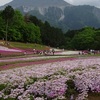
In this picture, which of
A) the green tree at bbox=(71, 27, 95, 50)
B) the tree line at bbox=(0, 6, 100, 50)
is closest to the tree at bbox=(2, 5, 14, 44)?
the tree line at bbox=(0, 6, 100, 50)

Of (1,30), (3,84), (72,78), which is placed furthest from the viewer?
(1,30)

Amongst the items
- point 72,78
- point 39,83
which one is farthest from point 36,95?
point 72,78

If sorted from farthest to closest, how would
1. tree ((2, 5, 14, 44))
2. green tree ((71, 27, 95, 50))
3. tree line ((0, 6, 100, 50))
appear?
green tree ((71, 27, 95, 50)) < tree line ((0, 6, 100, 50)) < tree ((2, 5, 14, 44))

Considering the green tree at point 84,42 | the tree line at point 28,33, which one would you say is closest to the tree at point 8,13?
the tree line at point 28,33

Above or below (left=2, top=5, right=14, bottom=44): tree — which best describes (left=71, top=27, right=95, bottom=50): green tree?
below

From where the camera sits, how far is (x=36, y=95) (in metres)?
12.8

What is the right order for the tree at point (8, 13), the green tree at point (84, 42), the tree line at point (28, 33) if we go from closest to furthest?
1. the tree at point (8, 13)
2. the tree line at point (28, 33)
3. the green tree at point (84, 42)

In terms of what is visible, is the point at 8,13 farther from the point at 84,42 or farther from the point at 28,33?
the point at 84,42

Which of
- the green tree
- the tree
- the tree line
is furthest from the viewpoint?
the green tree

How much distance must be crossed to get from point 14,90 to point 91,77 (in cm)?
349

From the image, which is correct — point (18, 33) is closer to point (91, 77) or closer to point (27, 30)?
point (27, 30)

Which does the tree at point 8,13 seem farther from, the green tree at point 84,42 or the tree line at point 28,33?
the green tree at point 84,42

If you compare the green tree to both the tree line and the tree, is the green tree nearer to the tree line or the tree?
the tree line

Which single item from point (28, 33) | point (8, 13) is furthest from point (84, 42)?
point (8, 13)
